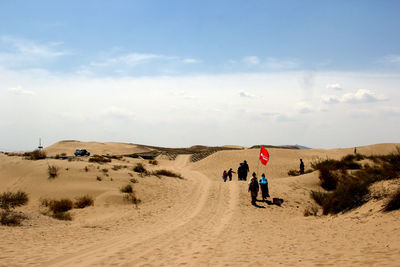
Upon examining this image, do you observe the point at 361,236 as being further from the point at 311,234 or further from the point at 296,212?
the point at 296,212

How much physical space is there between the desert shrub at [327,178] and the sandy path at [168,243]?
954 cm

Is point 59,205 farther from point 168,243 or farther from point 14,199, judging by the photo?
point 168,243

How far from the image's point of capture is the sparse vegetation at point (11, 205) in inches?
471

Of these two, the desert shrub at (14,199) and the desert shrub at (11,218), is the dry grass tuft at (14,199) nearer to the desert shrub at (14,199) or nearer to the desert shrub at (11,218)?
the desert shrub at (14,199)

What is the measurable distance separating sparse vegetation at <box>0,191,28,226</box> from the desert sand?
18.7 inches

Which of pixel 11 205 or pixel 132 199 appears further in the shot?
pixel 132 199

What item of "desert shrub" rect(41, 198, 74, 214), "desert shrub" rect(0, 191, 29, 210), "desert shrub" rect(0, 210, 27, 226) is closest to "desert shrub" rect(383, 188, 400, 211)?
"desert shrub" rect(0, 210, 27, 226)

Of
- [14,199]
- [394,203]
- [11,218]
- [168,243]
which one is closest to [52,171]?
[14,199]

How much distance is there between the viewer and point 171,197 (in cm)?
2105

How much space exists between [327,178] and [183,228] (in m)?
15.1

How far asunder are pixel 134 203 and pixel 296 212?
9.16 m

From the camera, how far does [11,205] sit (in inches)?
686

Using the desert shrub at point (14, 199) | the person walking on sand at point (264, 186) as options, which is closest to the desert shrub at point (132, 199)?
the desert shrub at point (14, 199)

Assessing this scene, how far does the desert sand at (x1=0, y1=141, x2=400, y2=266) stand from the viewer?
7.74 m
